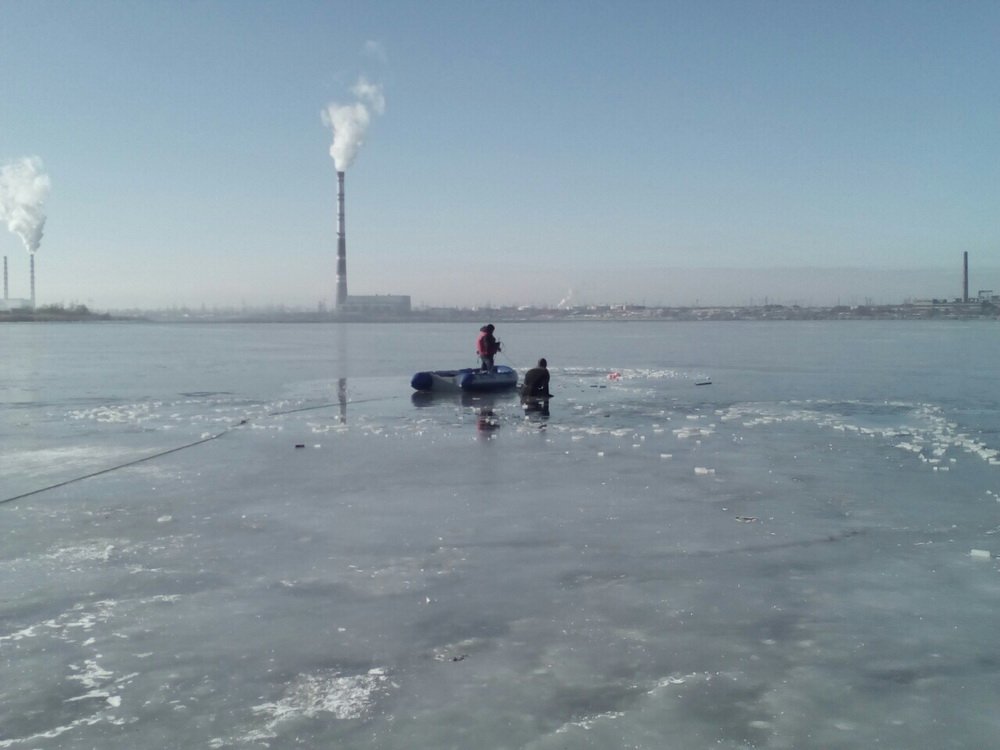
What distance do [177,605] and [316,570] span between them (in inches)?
46.2

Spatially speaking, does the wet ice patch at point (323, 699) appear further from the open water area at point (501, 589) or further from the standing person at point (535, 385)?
the standing person at point (535, 385)

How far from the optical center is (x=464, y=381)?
21.8 meters

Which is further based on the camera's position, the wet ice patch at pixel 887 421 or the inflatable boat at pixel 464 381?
the inflatable boat at pixel 464 381

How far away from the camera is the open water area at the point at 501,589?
179 inches

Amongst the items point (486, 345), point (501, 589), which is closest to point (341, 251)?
point (486, 345)

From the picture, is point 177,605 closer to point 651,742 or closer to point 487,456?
point 651,742

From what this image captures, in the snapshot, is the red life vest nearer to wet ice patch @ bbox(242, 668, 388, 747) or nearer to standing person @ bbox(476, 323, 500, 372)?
standing person @ bbox(476, 323, 500, 372)

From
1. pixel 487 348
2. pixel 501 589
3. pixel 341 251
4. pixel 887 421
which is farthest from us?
pixel 341 251

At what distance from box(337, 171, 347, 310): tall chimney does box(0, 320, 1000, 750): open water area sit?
121529 millimetres

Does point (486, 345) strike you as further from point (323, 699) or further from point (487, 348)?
point (323, 699)

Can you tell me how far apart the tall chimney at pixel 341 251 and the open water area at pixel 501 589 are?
12153 cm

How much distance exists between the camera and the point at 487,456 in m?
12.5

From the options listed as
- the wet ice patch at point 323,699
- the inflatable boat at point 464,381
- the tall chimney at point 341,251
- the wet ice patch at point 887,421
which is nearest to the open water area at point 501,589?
the wet ice patch at point 323,699

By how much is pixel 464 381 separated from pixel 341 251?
121932 mm
